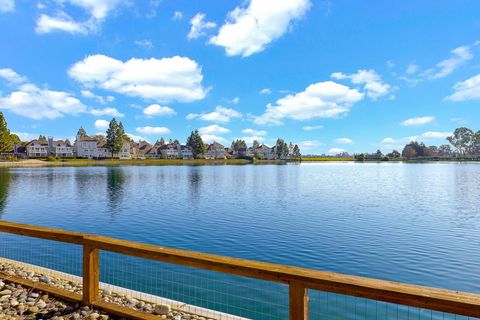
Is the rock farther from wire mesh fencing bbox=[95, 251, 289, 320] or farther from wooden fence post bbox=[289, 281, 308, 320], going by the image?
wooden fence post bbox=[289, 281, 308, 320]

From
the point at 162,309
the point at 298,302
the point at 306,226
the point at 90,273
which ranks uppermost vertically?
the point at 298,302

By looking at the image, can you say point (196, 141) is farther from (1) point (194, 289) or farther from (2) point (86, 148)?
(1) point (194, 289)

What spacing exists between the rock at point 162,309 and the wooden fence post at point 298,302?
Answer: 3.38 metres

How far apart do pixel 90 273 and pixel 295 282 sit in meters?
4.46

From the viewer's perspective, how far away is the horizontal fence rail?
12.5ft

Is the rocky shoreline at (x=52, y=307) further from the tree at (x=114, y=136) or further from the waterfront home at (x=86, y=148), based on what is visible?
the waterfront home at (x=86, y=148)

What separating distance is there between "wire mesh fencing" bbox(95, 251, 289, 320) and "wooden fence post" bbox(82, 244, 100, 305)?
1.01 metres

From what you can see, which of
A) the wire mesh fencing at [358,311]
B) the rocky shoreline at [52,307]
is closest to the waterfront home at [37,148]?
the rocky shoreline at [52,307]

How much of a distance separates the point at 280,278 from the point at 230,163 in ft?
625

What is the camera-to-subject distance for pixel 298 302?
15.7ft

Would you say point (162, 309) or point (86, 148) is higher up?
point (86, 148)

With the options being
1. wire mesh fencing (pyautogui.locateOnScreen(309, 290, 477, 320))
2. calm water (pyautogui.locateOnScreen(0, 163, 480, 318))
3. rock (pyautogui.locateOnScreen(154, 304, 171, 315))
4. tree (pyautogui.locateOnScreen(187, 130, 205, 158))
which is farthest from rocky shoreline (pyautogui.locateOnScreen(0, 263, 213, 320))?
tree (pyautogui.locateOnScreen(187, 130, 205, 158))

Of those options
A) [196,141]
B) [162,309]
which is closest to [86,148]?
[196,141]

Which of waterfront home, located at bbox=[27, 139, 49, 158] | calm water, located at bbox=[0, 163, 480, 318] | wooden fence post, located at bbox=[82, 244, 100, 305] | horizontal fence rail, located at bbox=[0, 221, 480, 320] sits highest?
waterfront home, located at bbox=[27, 139, 49, 158]
